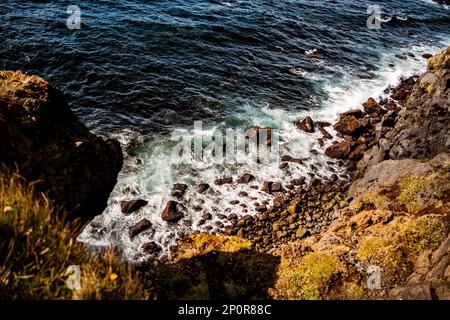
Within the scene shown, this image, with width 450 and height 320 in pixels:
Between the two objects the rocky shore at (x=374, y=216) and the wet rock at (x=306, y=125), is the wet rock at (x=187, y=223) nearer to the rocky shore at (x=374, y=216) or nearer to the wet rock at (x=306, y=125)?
the rocky shore at (x=374, y=216)

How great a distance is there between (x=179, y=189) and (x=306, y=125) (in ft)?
40.8

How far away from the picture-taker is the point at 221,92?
102 feet

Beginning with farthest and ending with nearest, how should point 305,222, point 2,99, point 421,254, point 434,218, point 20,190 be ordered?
point 305,222
point 434,218
point 421,254
point 2,99
point 20,190

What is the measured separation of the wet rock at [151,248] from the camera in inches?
699

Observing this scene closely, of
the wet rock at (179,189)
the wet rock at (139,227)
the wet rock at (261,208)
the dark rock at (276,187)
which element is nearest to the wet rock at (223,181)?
the wet rock at (179,189)

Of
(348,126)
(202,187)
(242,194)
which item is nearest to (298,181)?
(242,194)

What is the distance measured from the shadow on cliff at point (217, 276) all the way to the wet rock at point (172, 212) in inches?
130

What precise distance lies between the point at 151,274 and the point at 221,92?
19.8 m

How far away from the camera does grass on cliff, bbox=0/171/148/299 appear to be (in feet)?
22.7

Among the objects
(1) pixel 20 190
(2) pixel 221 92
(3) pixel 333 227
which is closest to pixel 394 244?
(3) pixel 333 227

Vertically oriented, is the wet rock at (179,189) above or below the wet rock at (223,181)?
below

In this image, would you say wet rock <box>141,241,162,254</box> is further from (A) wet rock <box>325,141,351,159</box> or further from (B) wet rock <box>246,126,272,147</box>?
(A) wet rock <box>325,141,351,159</box>

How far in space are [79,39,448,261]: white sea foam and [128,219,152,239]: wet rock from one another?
22 centimetres
